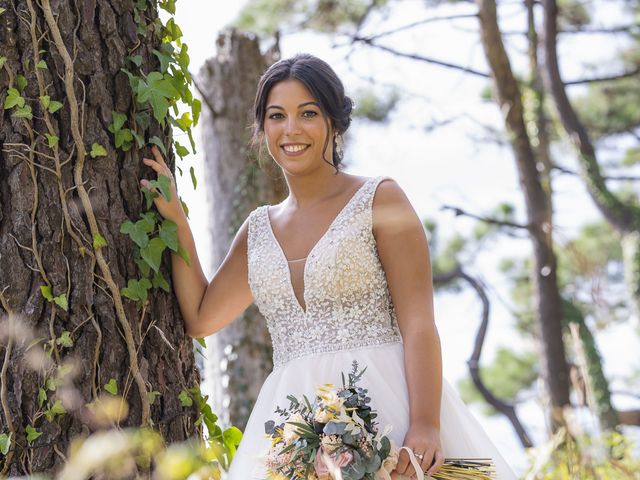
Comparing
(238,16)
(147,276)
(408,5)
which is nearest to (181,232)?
(147,276)

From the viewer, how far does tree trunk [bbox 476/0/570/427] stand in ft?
31.8

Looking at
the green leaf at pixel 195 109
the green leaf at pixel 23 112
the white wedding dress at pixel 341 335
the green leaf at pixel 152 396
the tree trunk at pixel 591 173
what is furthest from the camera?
the tree trunk at pixel 591 173

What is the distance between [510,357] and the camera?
1927 centimetres

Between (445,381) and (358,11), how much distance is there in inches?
397

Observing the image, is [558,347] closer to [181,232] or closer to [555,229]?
[555,229]

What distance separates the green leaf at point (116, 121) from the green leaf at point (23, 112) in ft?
0.76

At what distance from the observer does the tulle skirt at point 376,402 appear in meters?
2.74

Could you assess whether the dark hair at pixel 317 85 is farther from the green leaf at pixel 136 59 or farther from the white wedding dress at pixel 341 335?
the green leaf at pixel 136 59

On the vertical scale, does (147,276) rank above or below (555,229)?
below

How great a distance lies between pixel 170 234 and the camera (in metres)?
2.83

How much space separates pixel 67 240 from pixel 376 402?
951 millimetres

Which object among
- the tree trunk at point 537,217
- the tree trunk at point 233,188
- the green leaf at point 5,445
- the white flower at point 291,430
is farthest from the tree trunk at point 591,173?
the green leaf at point 5,445

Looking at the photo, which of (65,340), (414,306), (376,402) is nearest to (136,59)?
(65,340)

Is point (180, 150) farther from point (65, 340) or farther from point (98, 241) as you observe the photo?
point (65, 340)
